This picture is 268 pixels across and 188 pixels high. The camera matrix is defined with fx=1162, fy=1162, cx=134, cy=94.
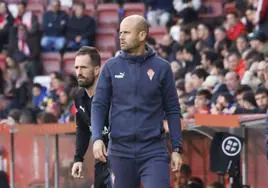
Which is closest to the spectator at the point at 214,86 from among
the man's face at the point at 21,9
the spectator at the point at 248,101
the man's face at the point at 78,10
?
the spectator at the point at 248,101

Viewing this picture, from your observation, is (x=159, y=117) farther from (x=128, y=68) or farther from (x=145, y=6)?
(x=145, y=6)

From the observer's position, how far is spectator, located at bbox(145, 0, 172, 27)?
21.4 meters

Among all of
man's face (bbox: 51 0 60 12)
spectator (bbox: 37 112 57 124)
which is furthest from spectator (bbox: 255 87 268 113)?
man's face (bbox: 51 0 60 12)

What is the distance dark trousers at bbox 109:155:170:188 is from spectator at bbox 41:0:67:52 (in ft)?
44.1

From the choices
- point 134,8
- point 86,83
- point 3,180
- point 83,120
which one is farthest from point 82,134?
point 134,8

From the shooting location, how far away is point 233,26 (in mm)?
18938

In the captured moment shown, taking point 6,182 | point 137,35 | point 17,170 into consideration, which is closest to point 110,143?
point 137,35

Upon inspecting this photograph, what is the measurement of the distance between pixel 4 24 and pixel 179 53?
5.32 meters

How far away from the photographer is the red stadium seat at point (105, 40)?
72.7ft

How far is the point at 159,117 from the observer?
339 inches

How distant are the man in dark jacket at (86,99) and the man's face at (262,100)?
155 inches

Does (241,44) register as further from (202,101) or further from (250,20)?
(202,101)

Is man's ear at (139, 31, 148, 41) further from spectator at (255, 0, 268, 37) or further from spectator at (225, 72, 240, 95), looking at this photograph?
spectator at (255, 0, 268, 37)

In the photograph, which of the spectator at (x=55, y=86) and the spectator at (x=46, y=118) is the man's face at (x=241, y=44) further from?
the spectator at (x=55, y=86)
